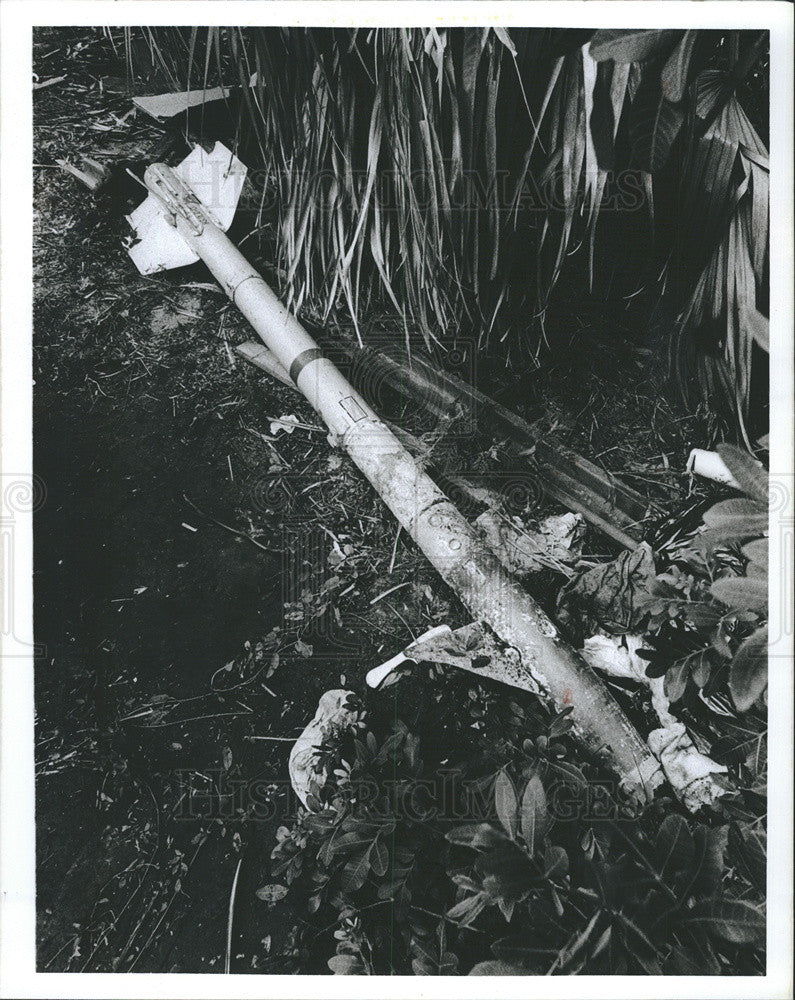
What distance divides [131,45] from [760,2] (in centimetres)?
104

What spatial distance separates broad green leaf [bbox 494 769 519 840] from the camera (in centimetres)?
110

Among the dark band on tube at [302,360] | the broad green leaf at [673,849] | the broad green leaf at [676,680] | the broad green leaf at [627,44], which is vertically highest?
the broad green leaf at [627,44]

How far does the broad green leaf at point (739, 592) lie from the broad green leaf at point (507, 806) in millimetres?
464

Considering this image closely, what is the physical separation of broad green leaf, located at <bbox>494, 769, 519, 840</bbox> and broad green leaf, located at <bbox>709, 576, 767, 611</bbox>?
1.52 ft

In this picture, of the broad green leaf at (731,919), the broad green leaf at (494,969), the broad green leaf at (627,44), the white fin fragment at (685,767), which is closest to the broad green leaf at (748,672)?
the white fin fragment at (685,767)

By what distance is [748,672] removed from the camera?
114 centimetres

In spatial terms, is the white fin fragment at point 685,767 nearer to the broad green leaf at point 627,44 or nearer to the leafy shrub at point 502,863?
the leafy shrub at point 502,863

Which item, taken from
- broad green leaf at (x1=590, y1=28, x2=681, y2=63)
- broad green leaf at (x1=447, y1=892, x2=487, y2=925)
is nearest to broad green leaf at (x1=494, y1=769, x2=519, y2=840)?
broad green leaf at (x1=447, y1=892, x2=487, y2=925)

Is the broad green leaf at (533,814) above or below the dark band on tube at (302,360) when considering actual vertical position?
below

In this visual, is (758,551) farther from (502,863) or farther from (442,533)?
(502,863)

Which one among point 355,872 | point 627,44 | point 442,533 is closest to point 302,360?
point 442,533

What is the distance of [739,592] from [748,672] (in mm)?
133

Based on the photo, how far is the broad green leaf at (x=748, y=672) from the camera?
114 cm

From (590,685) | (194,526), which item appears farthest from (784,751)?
(194,526)
